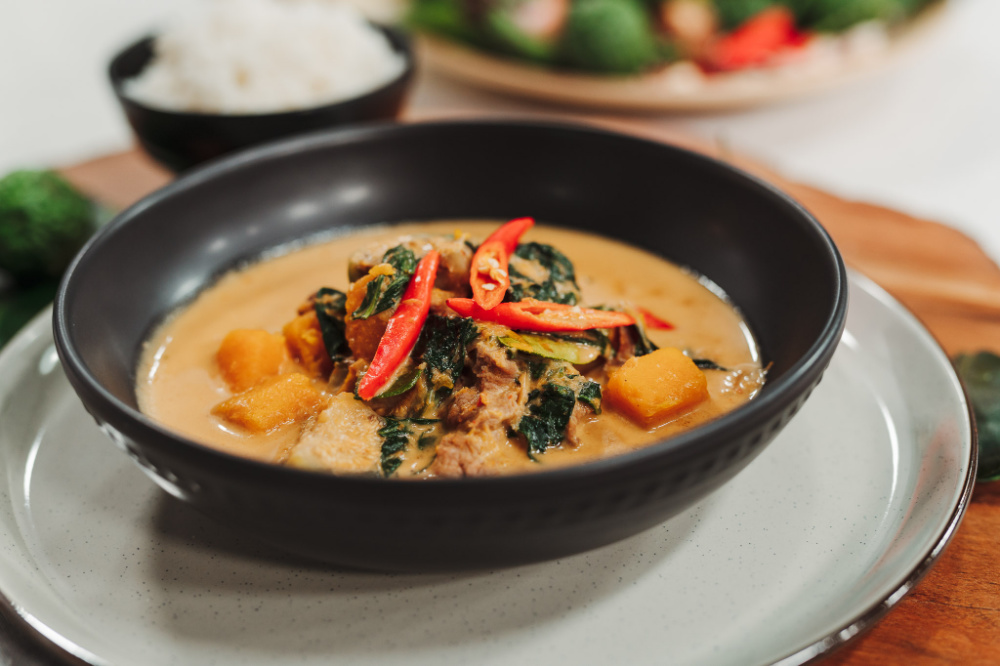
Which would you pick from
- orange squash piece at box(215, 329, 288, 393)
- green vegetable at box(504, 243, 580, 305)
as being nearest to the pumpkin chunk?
green vegetable at box(504, 243, 580, 305)

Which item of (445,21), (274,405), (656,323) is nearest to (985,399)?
(656,323)

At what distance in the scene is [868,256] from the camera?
3.01 meters

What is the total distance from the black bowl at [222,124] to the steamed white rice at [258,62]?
9 centimetres

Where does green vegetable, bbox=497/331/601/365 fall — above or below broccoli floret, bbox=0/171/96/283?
above

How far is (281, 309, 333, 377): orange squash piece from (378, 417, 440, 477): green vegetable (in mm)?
342

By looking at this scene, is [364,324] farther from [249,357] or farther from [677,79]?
[677,79]

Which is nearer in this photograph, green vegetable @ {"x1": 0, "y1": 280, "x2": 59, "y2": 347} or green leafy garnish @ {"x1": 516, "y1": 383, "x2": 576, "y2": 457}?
green leafy garnish @ {"x1": 516, "y1": 383, "x2": 576, "y2": 457}

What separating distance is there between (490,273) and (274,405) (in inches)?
24.0

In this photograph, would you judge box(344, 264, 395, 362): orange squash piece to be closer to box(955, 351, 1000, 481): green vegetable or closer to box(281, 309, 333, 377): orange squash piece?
box(281, 309, 333, 377): orange squash piece

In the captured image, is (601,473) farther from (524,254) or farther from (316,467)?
(524,254)

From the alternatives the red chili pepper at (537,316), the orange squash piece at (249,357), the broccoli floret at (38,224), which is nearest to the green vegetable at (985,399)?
the red chili pepper at (537,316)

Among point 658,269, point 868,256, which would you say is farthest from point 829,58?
point 658,269

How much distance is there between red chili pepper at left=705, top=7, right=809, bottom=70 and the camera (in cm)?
513

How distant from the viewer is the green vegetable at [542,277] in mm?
2174
